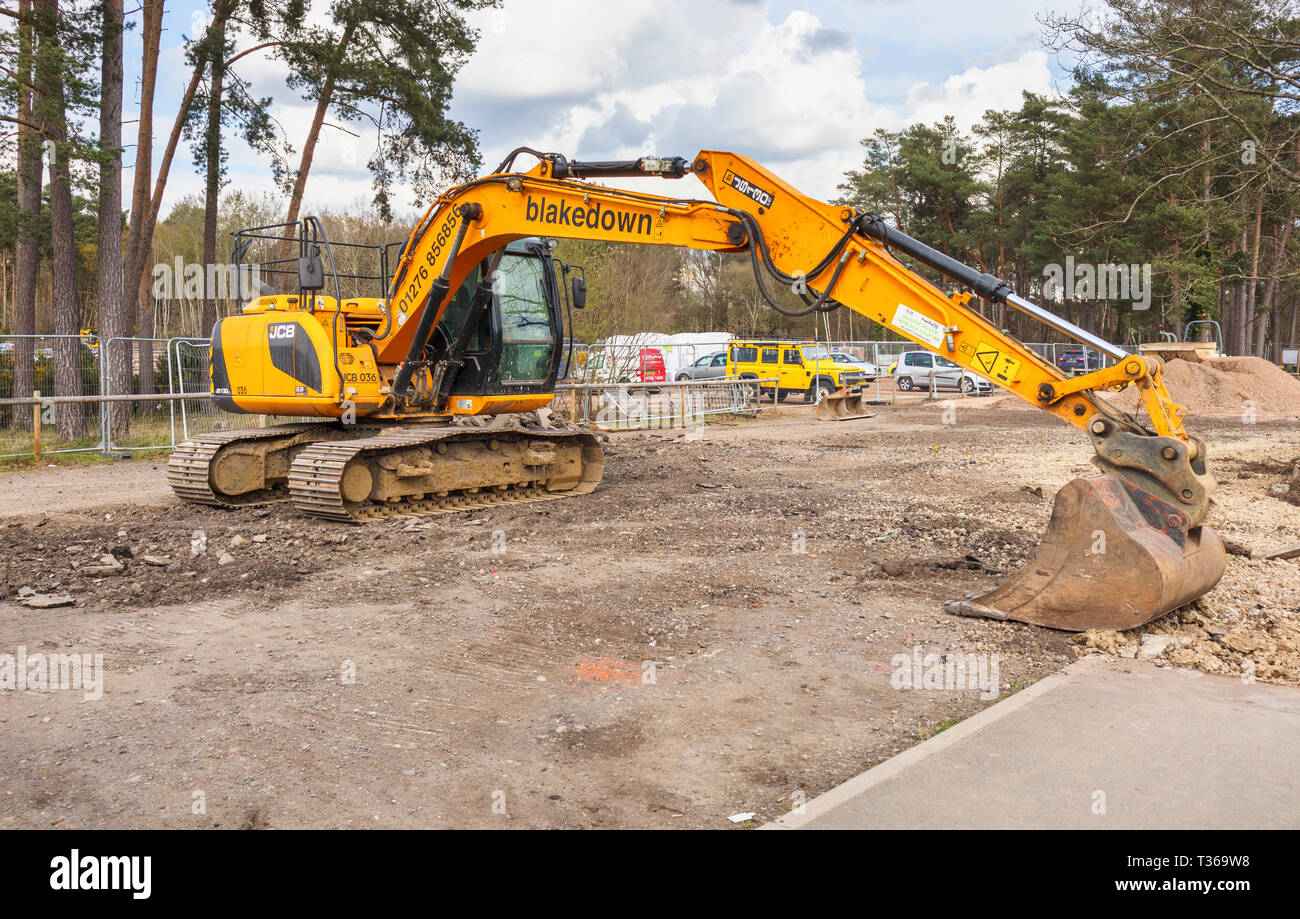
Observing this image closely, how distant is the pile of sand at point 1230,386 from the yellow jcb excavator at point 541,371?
19893mm

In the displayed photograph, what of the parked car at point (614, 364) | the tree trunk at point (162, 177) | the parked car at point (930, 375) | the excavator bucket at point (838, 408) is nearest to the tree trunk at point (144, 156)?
the tree trunk at point (162, 177)

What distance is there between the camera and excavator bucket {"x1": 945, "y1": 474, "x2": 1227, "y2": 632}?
6.06 meters

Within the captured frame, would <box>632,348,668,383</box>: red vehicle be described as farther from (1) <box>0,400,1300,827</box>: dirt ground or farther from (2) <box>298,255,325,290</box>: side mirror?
(2) <box>298,255,325,290</box>: side mirror

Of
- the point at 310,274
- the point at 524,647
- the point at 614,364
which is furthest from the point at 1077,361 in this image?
the point at 524,647

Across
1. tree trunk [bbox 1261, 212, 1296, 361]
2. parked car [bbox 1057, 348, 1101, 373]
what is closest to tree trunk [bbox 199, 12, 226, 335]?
tree trunk [bbox 1261, 212, 1296, 361]

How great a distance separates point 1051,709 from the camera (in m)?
4.93

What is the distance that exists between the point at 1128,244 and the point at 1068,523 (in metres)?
31.8

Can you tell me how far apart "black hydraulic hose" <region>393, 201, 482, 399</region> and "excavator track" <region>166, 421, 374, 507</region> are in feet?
2.63

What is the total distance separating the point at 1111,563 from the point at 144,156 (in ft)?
70.8

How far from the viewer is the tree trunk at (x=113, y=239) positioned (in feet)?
59.8

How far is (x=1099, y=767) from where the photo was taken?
4.23 meters
